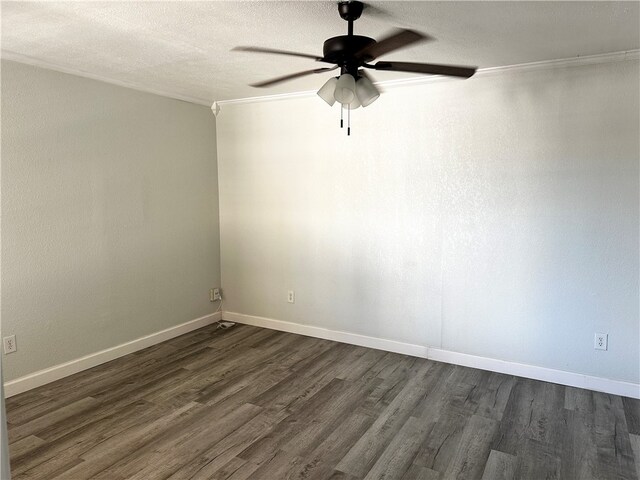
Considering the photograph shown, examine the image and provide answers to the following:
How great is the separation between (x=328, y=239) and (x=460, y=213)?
49.0 inches

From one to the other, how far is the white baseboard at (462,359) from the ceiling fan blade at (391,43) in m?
2.56

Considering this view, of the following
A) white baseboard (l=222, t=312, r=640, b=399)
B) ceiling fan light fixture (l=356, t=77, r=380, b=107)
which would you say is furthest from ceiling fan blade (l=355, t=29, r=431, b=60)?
white baseboard (l=222, t=312, r=640, b=399)

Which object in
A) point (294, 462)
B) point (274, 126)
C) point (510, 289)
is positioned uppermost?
point (274, 126)

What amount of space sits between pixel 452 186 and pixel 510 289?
91 cm

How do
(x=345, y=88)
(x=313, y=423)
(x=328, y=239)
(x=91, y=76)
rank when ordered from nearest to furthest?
(x=345, y=88)
(x=313, y=423)
(x=91, y=76)
(x=328, y=239)

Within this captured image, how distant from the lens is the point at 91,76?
3.55 meters

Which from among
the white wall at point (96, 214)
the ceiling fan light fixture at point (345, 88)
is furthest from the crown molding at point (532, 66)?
the white wall at point (96, 214)

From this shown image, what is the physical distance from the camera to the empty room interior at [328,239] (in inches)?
96.7

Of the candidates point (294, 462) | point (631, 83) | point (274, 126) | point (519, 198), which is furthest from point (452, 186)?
point (294, 462)

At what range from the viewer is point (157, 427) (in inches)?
110

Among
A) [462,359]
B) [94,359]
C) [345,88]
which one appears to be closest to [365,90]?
[345,88]

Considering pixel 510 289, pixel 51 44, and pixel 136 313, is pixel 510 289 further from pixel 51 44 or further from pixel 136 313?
pixel 51 44

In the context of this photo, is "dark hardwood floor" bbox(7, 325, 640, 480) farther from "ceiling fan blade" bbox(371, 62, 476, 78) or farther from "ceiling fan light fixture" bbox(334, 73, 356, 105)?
"ceiling fan blade" bbox(371, 62, 476, 78)

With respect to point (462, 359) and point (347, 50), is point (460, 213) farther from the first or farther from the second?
point (347, 50)
